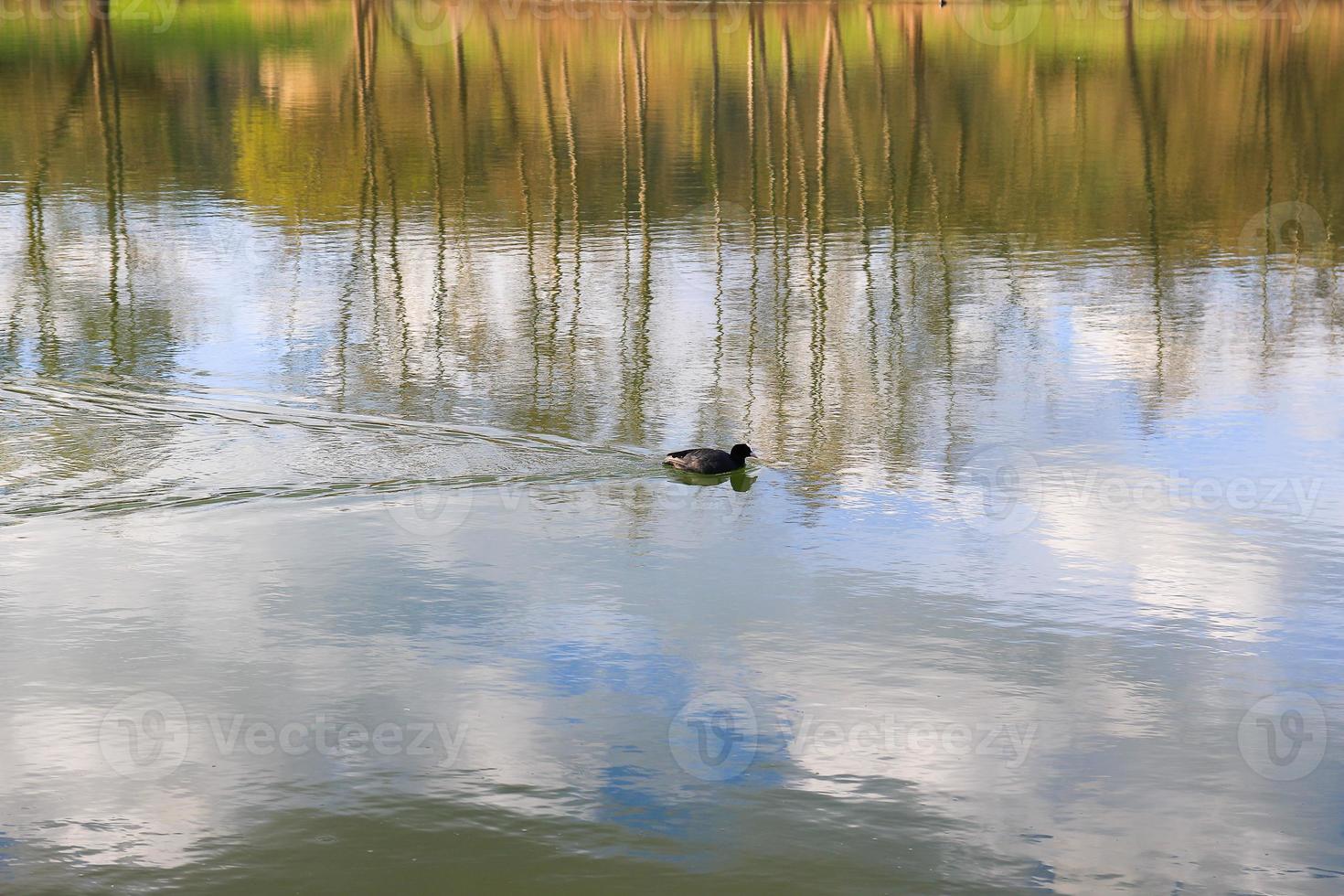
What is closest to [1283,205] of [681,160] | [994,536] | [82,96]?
[681,160]

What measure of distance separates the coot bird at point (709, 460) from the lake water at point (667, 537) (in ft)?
0.61

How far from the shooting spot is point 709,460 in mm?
13750

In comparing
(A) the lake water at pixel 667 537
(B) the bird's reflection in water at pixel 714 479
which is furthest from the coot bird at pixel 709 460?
(A) the lake water at pixel 667 537

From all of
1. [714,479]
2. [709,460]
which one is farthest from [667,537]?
[714,479]

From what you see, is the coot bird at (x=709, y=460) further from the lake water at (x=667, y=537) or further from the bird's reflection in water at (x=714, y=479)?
the lake water at (x=667, y=537)

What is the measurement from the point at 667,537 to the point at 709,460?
3.90 feet

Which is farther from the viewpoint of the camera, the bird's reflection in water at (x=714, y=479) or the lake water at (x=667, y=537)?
the bird's reflection in water at (x=714, y=479)

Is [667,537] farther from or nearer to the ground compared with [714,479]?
nearer to the ground

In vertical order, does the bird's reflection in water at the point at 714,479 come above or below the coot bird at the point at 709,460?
below

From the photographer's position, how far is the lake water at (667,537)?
841 centimetres

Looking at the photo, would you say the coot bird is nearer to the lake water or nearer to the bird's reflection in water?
the bird's reflection in water

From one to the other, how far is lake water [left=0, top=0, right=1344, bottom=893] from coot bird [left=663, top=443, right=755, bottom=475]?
0.19 metres

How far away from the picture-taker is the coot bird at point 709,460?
45.2 feet

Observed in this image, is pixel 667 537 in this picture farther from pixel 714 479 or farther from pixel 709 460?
pixel 714 479
